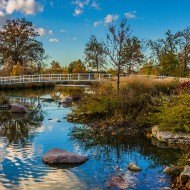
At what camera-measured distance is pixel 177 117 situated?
19.3 m

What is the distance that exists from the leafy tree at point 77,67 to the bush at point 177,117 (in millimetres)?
57018

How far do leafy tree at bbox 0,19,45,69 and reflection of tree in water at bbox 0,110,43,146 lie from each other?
49.7 meters

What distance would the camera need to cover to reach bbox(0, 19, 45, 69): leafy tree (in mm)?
78000

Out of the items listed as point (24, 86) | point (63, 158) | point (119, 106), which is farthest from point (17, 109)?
point (24, 86)

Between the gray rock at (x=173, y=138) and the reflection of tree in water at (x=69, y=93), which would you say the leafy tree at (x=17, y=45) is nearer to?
the reflection of tree in water at (x=69, y=93)

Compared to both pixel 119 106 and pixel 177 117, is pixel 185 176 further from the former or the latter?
pixel 119 106

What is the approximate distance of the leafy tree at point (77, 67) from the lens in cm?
7838

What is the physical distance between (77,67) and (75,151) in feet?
208

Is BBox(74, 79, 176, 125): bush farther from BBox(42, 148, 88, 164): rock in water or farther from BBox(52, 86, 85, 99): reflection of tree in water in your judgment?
BBox(52, 86, 85, 99): reflection of tree in water

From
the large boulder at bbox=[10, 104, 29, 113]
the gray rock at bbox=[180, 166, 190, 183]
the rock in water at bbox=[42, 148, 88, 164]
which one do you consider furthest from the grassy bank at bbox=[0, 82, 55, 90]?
the gray rock at bbox=[180, 166, 190, 183]

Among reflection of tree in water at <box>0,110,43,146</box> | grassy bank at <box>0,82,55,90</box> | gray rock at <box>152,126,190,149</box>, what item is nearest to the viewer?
gray rock at <box>152,126,190,149</box>

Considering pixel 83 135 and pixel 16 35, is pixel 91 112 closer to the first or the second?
pixel 83 135

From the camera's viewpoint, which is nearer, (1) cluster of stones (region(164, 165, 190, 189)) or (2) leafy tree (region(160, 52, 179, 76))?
(1) cluster of stones (region(164, 165, 190, 189))

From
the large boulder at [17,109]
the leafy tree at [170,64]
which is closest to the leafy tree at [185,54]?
the leafy tree at [170,64]
